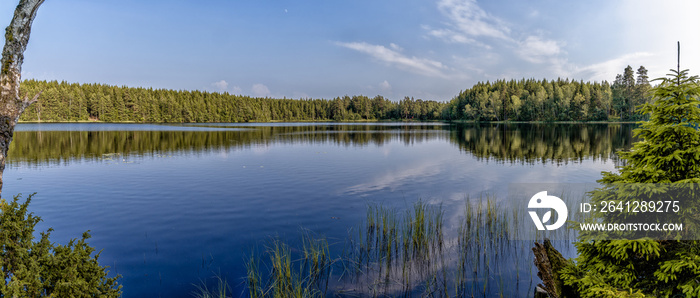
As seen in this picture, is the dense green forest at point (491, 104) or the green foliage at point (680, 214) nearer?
the green foliage at point (680, 214)

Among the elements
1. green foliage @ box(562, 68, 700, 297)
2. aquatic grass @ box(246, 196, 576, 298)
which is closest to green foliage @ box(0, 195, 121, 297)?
aquatic grass @ box(246, 196, 576, 298)

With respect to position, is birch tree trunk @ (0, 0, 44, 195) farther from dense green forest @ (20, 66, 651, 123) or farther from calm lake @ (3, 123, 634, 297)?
dense green forest @ (20, 66, 651, 123)

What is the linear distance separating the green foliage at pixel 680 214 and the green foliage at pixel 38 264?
7373 millimetres

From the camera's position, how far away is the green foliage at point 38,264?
4.39m

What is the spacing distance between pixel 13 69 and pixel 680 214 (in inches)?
385

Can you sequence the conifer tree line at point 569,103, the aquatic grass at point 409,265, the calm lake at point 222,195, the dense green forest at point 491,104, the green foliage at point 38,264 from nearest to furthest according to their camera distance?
the green foliage at point 38,264, the aquatic grass at point 409,265, the calm lake at point 222,195, the conifer tree line at point 569,103, the dense green forest at point 491,104

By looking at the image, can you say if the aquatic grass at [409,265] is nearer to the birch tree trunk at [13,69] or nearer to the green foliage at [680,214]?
the green foliage at [680,214]

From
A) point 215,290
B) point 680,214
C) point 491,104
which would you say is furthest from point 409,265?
point 491,104

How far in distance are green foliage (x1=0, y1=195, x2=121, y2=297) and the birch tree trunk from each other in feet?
2.18

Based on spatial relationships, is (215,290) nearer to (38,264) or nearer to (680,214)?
(38,264)

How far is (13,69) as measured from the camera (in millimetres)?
4781

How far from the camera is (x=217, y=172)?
1089 inches

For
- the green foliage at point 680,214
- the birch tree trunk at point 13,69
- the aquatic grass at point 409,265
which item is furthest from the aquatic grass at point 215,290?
the green foliage at point 680,214

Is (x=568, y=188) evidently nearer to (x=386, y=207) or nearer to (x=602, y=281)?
(x=386, y=207)
